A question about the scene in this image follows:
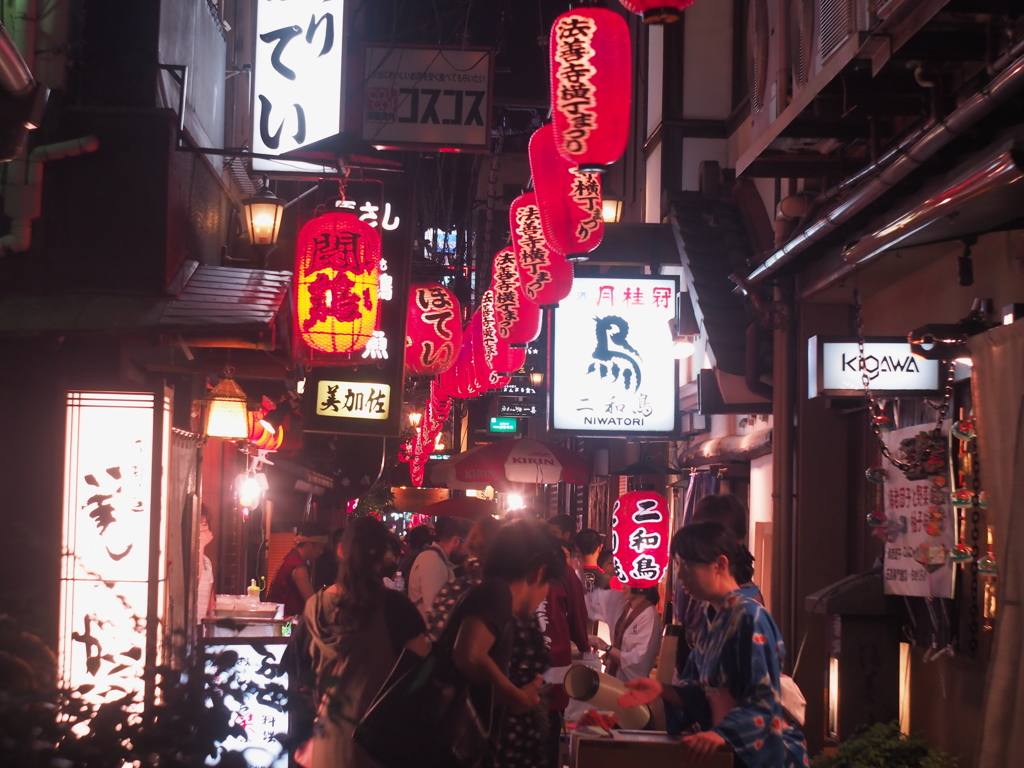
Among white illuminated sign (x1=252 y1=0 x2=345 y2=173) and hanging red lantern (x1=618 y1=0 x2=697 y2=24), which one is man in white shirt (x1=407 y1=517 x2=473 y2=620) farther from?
hanging red lantern (x1=618 y1=0 x2=697 y2=24)

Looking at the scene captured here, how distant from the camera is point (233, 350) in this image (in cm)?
1258

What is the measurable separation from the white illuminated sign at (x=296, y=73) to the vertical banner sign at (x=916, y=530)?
7.44 metres

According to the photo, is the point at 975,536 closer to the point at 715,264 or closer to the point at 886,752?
the point at 886,752

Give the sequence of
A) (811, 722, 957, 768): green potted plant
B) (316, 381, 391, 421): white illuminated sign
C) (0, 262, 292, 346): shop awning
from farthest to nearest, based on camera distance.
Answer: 1. (316, 381, 391, 421): white illuminated sign
2. (0, 262, 292, 346): shop awning
3. (811, 722, 957, 768): green potted plant

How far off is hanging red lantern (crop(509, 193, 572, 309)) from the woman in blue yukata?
29.2 ft

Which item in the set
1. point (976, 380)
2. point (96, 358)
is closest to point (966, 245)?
point (976, 380)

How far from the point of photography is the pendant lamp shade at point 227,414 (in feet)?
43.4

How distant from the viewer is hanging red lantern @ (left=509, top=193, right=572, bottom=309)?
14586 millimetres

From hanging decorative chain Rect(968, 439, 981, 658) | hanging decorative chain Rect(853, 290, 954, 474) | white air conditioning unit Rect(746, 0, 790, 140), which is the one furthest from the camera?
white air conditioning unit Rect(746, 0, 790, 140)

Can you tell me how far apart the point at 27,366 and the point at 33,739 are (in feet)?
25.1

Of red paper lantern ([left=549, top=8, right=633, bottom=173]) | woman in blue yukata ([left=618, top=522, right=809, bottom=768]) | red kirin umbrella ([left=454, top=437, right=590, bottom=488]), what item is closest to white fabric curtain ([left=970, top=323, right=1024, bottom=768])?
woman in blue yukata ([left=618, top=522, right=809, bottom=768])

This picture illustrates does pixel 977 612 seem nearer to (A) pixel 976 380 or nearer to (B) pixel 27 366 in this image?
(A) pixel 976 380

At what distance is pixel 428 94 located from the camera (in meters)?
15.0

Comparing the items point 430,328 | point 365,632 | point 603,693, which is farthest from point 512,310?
point 603,693
